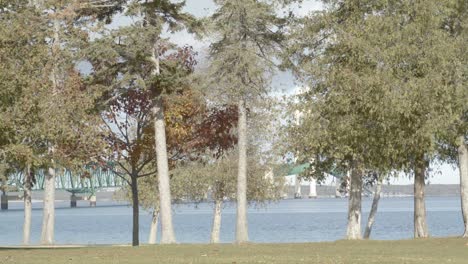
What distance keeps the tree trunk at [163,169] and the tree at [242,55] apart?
11.1 ft

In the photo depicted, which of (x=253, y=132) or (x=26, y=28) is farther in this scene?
(x=253, y=132)

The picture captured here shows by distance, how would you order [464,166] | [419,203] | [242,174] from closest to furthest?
[464,166] → [419,203] → [242,174]

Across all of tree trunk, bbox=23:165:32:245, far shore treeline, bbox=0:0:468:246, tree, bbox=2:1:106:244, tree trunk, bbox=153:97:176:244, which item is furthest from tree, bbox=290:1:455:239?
tree trunk, bbox=23:165:32:245

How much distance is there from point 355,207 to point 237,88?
8.12 m

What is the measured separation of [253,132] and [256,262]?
37.6 m

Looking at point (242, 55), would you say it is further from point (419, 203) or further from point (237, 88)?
point (419, 203)

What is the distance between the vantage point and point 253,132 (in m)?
72.4

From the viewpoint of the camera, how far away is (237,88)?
55844mm

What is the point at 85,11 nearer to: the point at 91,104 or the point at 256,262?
the point at 91,104

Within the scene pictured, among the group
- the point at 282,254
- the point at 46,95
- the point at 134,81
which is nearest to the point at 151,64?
the point at 134,81

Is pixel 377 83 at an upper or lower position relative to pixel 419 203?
upper

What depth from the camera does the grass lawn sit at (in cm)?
3625

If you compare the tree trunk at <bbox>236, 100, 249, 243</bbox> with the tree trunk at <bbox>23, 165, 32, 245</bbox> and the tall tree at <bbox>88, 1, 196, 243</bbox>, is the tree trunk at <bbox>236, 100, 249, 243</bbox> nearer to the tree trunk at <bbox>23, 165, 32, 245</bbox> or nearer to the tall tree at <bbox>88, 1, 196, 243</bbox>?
the tall tree at <bbox>88, 1, 196, 243</bbox>

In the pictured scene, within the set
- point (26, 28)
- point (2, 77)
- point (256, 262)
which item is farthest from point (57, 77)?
point (256, 262)
